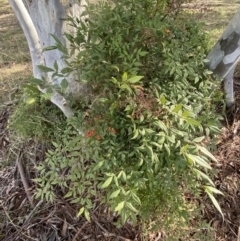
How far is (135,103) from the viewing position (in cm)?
144

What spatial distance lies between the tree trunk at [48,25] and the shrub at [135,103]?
7.6 inches

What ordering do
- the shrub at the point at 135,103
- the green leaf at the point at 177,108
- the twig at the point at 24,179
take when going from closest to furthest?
the green leaf at the point at 177,108, the shrub at the point at 135,103, the twig at the point at 24,179

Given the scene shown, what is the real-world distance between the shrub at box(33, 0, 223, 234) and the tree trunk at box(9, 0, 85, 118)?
0.19 meters

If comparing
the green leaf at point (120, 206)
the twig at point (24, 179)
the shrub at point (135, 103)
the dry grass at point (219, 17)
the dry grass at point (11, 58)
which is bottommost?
the dry grass at point (11, 58)

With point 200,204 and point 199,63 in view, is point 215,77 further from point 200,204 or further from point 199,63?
point 200,204

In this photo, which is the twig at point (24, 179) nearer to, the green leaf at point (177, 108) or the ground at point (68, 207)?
the ground at point (68, 207)

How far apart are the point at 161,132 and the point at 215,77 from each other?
2.12 ft

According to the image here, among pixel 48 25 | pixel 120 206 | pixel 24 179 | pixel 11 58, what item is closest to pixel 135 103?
pixel 120 206

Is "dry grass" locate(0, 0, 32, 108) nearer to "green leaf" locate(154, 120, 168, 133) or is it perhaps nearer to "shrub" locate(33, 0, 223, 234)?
"shrub" locate(33, 0, 223, 234)

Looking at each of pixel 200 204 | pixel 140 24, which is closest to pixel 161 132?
pixel 140 24

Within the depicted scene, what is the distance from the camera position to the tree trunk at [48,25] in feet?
5.74

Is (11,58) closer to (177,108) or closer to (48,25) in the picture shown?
(48,25)

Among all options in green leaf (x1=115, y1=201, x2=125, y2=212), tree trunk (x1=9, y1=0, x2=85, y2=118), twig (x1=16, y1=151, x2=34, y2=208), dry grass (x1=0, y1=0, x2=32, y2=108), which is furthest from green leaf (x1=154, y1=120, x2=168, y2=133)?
dry grass (x1=0, y1=0, x2=32, y2=108)

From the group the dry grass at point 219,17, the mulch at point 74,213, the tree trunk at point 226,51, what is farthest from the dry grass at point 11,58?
the dry grass at point 219,17
